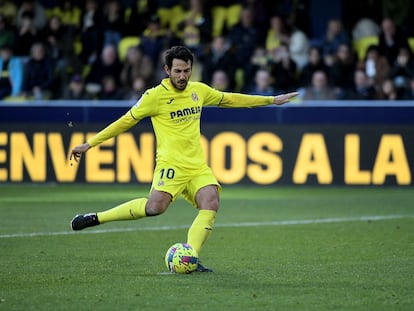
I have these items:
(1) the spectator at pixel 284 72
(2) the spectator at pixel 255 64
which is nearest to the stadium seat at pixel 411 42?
(1) the spectator at pixel 284 72

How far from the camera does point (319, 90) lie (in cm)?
1944

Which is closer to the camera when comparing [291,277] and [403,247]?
[291,277]

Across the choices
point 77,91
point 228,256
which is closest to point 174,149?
point 228,256

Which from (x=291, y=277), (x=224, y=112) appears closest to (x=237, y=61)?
(x=224, y=112)

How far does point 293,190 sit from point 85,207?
4.01 metres

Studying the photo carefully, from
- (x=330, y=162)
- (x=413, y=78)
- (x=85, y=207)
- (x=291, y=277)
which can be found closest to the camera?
(x=291, y=277)

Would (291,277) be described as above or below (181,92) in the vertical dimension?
below

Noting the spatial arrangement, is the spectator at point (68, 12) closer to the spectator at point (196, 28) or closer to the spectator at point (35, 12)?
the spectator at point (35, 12)

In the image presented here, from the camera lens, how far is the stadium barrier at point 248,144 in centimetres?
1808

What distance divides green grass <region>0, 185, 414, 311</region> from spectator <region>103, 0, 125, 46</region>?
5421 millimetres

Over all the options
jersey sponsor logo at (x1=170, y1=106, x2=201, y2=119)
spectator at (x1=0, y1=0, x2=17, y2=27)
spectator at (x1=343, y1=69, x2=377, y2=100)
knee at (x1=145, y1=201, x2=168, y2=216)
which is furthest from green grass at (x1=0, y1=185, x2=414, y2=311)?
spectator at (x1=0, y1=0, x2=17, y2=27)

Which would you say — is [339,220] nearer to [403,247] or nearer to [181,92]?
[403,247]

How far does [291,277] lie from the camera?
29.3ft

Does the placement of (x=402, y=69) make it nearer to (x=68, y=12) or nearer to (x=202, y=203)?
(x=68, y=12)
